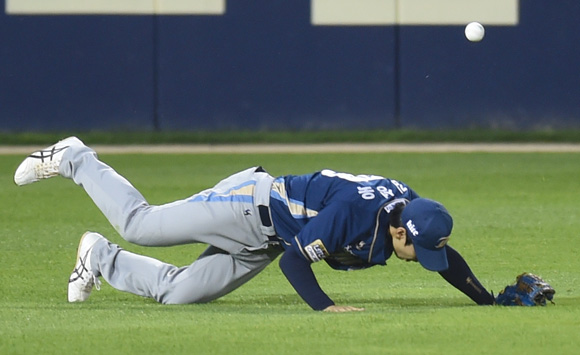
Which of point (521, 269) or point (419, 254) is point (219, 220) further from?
point (521, 269)

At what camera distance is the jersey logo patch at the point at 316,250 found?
561cm

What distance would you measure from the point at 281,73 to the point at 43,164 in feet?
36.6

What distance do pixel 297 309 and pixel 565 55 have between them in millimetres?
12601

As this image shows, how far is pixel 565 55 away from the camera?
17.8 m

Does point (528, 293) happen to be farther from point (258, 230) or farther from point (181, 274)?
point (181, 274)

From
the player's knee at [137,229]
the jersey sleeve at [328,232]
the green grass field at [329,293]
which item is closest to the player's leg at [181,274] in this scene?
the green grass field at [329,293]

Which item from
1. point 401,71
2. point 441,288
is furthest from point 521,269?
point 401,71

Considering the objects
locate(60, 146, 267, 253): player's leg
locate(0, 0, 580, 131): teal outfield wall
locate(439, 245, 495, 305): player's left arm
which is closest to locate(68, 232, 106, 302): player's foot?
locate(60, 146, 267, 253): player's leg

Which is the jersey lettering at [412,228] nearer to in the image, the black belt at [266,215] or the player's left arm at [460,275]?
the player's left arm at [460,275]

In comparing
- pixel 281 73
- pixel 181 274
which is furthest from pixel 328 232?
pixel 281 73

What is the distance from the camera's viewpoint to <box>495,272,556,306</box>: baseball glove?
6.07 meters

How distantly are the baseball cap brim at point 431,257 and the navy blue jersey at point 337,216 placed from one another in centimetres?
20

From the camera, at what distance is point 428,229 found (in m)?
5.48

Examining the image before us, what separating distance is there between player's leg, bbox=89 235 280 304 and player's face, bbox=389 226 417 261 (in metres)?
0.94
